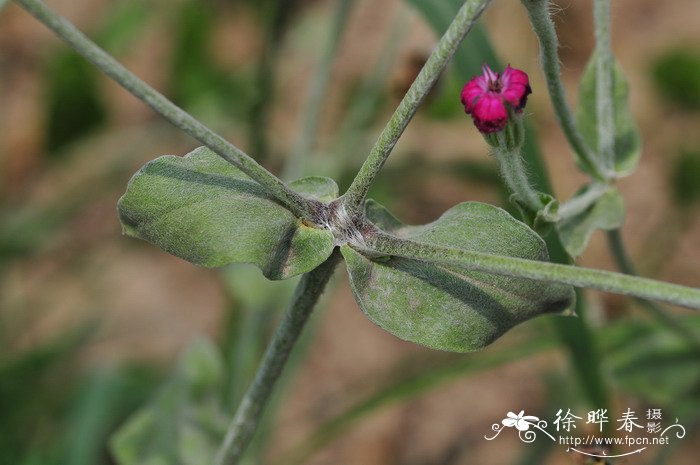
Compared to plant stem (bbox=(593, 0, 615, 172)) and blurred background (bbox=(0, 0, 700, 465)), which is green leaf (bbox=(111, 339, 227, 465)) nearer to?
blurred background (bbox=(0, 0, 700, 465))

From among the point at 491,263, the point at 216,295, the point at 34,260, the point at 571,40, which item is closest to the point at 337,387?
the point at 216,295

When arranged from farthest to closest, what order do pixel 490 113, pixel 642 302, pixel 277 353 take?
pixel 642 302
pixel 277 353
pixel 490 113

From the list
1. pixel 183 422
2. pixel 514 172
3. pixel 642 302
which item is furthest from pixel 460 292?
pixel 183 422

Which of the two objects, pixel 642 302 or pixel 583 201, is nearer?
pixel 583 201

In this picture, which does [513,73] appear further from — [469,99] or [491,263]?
[491,263]

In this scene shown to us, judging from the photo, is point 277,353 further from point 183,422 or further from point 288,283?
point 288,283

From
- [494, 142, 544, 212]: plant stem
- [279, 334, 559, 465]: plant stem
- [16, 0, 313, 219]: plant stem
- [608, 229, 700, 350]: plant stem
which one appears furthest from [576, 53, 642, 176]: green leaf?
[16, 0, 313, 219]: plant stem
